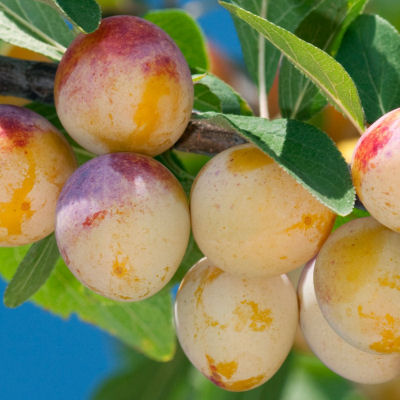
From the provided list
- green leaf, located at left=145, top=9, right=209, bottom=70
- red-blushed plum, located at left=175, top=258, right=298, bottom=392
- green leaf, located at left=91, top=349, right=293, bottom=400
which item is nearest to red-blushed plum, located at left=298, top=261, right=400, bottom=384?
red-blushed plum, located at left=175, top=258, right=298, bottom=392

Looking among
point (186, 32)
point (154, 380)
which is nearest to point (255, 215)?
point (186, 32)

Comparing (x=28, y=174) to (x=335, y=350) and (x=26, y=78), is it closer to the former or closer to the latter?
(x=26, y=78)

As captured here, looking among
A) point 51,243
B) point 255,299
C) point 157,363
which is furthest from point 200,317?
point 157,363

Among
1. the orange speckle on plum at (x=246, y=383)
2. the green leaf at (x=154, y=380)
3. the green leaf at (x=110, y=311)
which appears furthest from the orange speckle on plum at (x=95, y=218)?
the green leaf at (x=154, y=380)

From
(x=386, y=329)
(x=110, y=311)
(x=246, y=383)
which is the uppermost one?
(x=386, y=329)

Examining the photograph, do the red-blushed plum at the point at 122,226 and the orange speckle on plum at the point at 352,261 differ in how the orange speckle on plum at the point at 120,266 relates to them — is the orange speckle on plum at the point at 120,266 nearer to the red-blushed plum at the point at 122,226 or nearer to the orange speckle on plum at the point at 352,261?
the red-blushed plum at the point at 122,226

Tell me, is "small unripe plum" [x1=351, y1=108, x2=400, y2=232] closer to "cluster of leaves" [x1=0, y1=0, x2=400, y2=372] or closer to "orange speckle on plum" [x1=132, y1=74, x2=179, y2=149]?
"cluster of leaves" [x1=0, y1=0, x2=400, y2=372]
